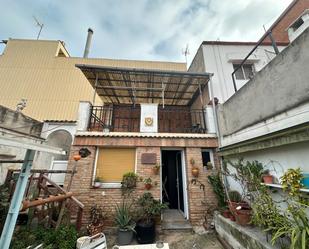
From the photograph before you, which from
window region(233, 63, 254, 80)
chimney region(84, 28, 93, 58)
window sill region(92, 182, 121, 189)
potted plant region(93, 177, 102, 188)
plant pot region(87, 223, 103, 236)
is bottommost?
plant pot region(87, 223, 103, 236)

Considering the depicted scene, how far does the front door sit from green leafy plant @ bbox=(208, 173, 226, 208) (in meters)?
1.60

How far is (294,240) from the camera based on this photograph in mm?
2125

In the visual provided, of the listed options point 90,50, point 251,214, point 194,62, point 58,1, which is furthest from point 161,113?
point 90,50

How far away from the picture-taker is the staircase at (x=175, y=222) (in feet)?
16.5

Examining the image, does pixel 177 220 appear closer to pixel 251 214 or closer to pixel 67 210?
pixel 251 214

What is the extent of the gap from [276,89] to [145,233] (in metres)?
5.27

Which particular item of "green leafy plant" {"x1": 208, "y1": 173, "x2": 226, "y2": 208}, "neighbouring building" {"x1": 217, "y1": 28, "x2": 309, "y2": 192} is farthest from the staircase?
"neighbouring building" {"x1": 217, "y1": 28, "x2": 309, "y2": 192}

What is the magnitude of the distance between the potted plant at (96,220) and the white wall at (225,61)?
6681 mm

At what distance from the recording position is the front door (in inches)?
265

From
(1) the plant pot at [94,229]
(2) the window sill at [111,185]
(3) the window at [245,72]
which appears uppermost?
(3) the window at [245,72]

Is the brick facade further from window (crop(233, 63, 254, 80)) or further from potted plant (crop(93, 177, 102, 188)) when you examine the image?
window (crop(233, 63, 254, 80))

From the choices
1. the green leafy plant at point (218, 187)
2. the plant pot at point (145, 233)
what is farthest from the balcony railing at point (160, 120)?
the plant pot at point (145, 233)

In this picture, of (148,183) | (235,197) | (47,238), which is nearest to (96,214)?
(47,238)

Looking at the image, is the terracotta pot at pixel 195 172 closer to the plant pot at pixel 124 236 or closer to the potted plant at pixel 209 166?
the potted plant at pixel 209 166
